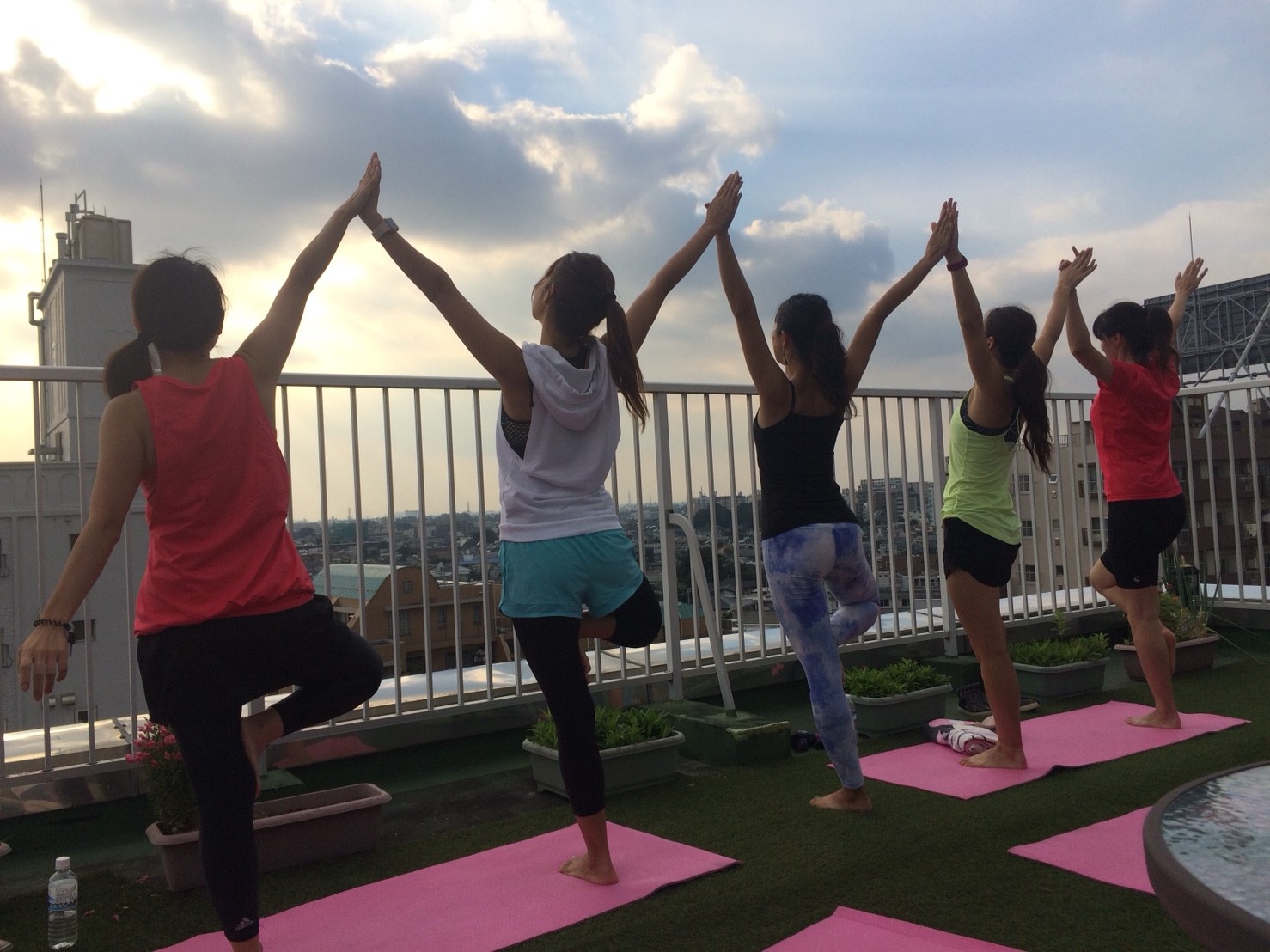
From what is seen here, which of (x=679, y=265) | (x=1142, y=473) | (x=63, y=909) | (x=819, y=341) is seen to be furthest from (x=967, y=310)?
(x=63, y=909)

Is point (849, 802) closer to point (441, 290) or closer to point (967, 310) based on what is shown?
point (967, 310)

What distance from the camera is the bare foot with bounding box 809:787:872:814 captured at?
2697mm

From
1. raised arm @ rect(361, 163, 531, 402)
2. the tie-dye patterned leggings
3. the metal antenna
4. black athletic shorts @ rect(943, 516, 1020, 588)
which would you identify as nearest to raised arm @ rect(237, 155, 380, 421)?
raised arm @ rect(361, 163, 531, 402)

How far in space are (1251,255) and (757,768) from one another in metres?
7.80

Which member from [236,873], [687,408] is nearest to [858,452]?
[687,408]

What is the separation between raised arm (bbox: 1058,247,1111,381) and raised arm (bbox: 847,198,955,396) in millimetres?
778

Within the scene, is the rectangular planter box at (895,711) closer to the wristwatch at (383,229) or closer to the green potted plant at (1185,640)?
the green potted plant at (1185,640)

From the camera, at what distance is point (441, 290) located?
206cm

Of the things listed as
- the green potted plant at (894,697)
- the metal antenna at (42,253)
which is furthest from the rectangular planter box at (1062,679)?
the metal antenna at (42,253)

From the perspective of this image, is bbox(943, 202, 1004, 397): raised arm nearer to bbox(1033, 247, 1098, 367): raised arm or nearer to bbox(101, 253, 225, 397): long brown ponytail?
bbox(1033, 247, 1098, 367): raised arm

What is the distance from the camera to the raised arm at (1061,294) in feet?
11.2

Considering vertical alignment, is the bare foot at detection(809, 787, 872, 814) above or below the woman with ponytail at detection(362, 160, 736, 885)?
below

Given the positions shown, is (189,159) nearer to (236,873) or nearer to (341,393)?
(341,393)

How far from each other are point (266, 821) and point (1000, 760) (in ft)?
7.86
